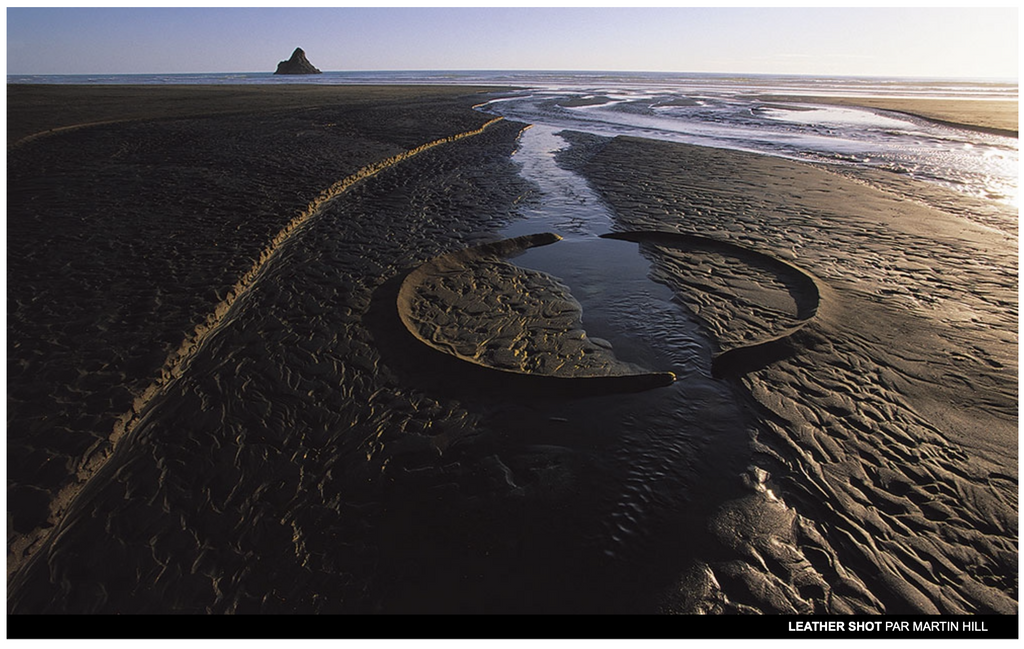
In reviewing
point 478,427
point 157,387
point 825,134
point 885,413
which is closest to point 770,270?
point 885,413

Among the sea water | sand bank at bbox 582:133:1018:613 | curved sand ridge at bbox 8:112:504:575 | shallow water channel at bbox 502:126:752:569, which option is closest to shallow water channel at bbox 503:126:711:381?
shallow water channel at bbox 502:126:752:569

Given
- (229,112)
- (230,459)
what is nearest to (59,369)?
(230,459)

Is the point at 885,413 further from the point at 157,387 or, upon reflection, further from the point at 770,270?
the point at 157,387

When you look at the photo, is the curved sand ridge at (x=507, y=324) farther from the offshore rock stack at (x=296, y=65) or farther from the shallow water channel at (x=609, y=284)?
the offshore rock stack at (x=296, y=65)

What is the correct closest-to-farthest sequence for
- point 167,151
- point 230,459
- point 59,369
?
point 230,459
point 59,369
point 167,151

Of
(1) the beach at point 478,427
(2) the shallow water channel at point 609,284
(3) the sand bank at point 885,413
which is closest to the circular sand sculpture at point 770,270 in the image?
(1) the beach at point 478,427

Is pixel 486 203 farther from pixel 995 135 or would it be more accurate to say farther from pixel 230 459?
pixel 995 135
